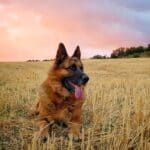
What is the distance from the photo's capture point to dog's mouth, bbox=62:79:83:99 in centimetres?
806

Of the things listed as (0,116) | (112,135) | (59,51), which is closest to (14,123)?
(0,116)

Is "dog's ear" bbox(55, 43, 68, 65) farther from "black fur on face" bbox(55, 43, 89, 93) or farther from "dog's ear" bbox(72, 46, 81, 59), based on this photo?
"dog's ear" bbox(72, 46, 81, 59)

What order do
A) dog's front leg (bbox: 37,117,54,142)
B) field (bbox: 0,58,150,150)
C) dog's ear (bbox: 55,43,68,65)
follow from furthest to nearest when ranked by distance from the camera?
dog's ear (bbox: 55,43,68,65) → dog's front leg (bbox: 37,117,54,142) → field (bbox: 0,58,150,150)

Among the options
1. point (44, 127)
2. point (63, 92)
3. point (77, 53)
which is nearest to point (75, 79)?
point (63, 92)

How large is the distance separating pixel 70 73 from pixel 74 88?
0.23m

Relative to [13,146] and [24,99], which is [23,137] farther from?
[24,99]

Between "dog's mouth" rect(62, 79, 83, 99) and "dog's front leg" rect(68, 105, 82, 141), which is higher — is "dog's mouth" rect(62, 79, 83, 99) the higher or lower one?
the higher one

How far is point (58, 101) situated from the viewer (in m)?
8.04

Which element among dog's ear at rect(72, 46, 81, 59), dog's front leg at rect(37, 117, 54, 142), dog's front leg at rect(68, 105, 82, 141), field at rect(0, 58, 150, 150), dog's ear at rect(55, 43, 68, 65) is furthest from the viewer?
dog's ear at rect(72, 46, 81, 59)

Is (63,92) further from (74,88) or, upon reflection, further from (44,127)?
(44,127)

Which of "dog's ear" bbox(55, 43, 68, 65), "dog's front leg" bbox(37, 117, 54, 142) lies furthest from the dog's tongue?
"dog's front leg" bbox(37, 117, 54, 142)

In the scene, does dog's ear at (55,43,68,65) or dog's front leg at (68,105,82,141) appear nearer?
dog's front leg at (68,105,82,141)

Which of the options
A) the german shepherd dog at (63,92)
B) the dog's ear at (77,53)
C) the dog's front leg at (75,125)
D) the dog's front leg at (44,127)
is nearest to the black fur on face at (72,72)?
the german shepherd dog at (63,92)

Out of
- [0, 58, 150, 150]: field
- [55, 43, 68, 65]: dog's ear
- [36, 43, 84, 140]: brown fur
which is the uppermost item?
[55, 43, 68, 65]: dog's ear
